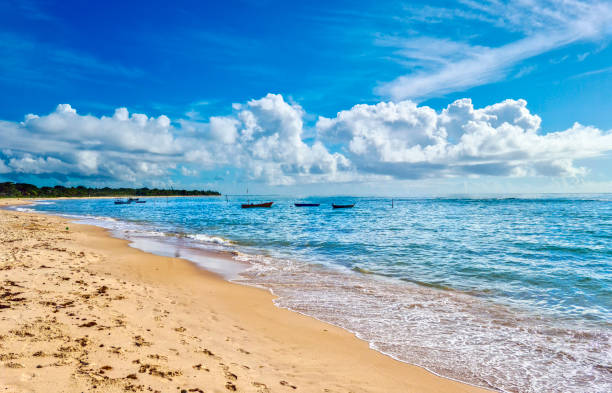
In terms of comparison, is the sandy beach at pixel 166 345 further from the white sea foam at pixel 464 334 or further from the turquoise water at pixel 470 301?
the turquoise water at pixel 470 301

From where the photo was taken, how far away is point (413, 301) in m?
11.7

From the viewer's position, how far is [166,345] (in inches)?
256

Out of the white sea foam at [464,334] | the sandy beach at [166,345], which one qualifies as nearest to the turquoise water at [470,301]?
the white sea foam at [464,334]

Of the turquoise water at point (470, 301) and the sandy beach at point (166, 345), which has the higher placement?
the sandy beach at point (166, 345)

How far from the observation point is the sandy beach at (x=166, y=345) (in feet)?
16.4

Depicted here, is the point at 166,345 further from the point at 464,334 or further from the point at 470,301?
the point at 470,301

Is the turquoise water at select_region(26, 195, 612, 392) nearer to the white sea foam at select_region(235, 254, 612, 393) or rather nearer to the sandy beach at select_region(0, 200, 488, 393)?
the white sea foam at select_region(235, 254, 612, 393)

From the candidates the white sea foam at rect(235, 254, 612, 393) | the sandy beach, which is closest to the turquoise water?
the white sea foam at rect(235, 254, 612, 393)

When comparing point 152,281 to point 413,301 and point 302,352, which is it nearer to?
point 302,352

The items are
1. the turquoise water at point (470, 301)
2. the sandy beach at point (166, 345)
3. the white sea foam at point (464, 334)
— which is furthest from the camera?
the turquoise water at point (470, 301)

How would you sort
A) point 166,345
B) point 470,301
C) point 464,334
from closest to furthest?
point 166,345 → point 464,334 → point 470,301

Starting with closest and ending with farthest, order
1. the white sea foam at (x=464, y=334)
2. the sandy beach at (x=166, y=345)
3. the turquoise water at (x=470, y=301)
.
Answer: the sandy beach at (x=166, y=345), the white sea foam at (x=464, y=334), the turquoise water at (x=470, y=301)

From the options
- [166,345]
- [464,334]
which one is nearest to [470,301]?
[464,334]

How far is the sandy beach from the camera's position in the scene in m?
5.01
